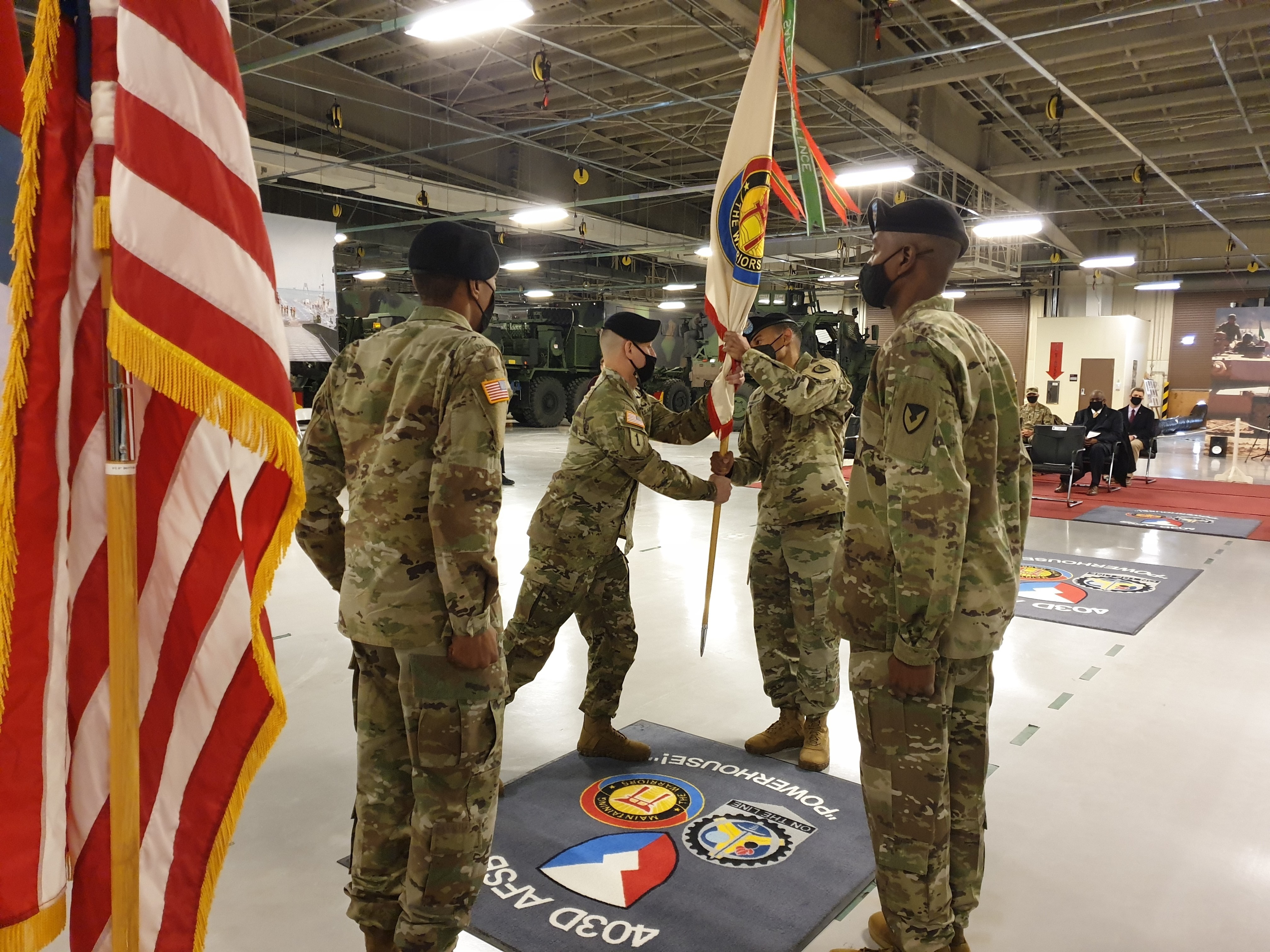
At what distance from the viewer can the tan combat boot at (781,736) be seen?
10.4ft

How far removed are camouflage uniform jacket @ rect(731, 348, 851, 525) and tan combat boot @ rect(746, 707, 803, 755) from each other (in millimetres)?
720

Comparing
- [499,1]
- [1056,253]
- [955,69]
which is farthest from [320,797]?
[1056,253]

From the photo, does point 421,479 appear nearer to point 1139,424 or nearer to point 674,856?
point 674,856

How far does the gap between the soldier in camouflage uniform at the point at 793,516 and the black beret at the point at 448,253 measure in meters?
1.18

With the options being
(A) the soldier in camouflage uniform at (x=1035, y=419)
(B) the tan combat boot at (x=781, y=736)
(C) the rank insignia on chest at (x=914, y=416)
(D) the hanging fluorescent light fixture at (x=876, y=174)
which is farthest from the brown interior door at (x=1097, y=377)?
(C) the rank insignia on chest at (x=914, y=416)

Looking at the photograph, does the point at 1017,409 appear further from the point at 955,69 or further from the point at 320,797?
the point at 955,69

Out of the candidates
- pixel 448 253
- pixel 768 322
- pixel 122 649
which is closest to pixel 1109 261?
pixel 768 322

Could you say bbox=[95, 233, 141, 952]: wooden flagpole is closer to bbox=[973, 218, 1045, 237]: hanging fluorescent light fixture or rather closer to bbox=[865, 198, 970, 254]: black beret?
bbox=[865, 198, 970, 254]: black beret

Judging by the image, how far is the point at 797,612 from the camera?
3064 mm

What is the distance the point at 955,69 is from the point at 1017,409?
7.91m

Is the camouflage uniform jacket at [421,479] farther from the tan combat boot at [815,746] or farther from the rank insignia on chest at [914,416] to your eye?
the tan combat boot at [815,746]

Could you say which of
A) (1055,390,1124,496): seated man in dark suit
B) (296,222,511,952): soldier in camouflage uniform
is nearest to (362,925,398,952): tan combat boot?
(296,222,511,952): soldier in camouflage uniform

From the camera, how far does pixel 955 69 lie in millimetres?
8539

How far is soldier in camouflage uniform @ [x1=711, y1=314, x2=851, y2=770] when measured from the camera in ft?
9.85
